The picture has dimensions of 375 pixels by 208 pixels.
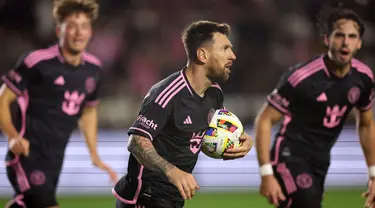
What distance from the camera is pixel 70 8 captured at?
7.03 meters

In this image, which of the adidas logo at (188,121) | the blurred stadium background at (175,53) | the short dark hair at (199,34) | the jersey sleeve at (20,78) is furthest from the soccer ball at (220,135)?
the blurred stadium background at (175,53)

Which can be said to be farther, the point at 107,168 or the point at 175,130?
the point at 107,168

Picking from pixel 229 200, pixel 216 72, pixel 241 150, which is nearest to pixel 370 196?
pixel 241 150

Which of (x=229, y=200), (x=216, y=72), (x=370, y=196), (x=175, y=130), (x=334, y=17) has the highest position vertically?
(x=334, y=17)

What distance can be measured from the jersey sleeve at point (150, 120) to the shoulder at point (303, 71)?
5.27 ft

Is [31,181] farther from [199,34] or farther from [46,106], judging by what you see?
[199,34]

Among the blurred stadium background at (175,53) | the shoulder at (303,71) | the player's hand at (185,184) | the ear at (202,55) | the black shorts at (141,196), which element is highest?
the ear at (202,55)

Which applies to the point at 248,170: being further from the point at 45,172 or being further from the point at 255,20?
the point at 45,172

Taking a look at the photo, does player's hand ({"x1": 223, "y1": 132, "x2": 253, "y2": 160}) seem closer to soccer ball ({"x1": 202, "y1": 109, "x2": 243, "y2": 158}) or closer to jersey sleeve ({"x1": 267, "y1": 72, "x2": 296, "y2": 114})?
soccer ball ({"x1": 202, "y1": 109, "x2": 243, "y2": 158})

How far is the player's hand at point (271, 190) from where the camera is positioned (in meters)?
6.29

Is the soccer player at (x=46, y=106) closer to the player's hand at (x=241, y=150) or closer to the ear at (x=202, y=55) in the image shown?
the player's hand at (x=241, y=150)

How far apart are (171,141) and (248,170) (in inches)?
249

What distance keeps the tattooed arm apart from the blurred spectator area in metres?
7.25

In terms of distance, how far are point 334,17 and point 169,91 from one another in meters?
1.96
